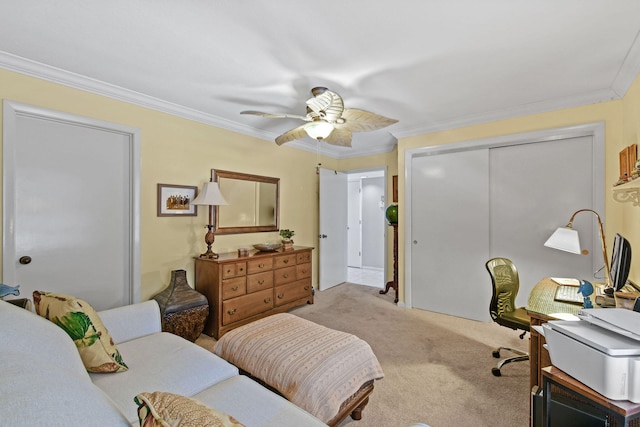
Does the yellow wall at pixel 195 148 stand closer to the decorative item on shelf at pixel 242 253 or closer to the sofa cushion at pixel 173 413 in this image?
the decorative item on shelf at pixel 242 253

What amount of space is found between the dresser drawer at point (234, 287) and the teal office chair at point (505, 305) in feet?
7.92

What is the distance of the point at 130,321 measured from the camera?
1.89 metres

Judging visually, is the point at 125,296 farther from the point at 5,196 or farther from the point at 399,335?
the point at 399,335

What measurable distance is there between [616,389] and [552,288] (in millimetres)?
1410

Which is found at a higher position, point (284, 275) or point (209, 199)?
point (209, 199)

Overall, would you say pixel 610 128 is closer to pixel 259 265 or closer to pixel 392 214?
pixel 392 214

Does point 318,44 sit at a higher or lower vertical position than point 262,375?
higher

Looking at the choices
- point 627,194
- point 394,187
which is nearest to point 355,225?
point 394,187

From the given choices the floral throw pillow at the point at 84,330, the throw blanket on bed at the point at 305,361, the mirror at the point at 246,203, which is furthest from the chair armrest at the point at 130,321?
the mirror at the point at 246,203

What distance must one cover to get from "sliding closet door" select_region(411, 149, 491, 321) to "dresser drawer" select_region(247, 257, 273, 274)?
76.4 inches

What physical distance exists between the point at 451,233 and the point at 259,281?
96.7 inches

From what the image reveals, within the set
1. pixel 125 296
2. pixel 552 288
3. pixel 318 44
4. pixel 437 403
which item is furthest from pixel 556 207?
pixel 125 296

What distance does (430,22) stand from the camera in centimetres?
169

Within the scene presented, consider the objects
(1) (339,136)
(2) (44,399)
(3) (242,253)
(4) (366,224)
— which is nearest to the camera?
(2) (44,399)
